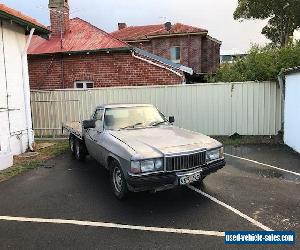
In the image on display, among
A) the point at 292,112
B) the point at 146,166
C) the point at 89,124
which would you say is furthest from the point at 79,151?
the point at 292,112

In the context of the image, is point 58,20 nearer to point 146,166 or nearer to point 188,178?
point 146,166

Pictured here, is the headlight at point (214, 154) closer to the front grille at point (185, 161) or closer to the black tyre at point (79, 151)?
the front grille at point (185, 161)

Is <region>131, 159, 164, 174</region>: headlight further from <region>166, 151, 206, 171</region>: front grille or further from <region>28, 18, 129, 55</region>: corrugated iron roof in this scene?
<region>28, 18, 129, 55</region>: corrugated iron roof

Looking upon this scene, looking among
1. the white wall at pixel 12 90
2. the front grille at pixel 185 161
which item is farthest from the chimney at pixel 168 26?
the front grille at pixel 185 161

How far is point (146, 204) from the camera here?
5.70 metres

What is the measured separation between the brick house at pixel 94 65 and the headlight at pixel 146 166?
9.71 m

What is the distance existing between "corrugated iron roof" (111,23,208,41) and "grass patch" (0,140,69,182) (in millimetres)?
17018

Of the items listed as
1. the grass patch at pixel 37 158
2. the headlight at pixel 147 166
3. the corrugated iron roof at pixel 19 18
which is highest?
the corrugated iron roof at pixel 19 18

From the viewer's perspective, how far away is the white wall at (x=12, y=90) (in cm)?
976

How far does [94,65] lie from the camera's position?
51.9 ft

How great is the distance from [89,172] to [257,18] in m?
24.4

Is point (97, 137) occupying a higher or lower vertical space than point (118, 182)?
higher

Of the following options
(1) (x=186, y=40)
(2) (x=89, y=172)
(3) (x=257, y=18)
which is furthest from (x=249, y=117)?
(3) (x=257, y=18)

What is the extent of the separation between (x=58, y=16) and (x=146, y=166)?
15.3 m
